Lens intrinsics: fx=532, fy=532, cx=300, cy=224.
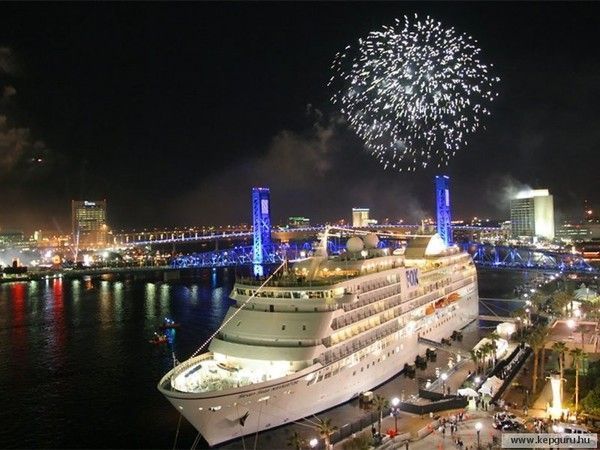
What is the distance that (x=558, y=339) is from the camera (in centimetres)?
3703

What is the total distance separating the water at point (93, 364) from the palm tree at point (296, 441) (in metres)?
5.02

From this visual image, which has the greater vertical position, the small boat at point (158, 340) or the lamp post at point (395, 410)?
the lamp post at point (395, 410)

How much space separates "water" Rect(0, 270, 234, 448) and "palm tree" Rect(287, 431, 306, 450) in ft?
16.3

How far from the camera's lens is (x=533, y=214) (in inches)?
7156

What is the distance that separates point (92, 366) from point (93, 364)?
52 cm

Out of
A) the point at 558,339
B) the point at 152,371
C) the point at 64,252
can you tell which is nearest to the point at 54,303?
the point at 152,371

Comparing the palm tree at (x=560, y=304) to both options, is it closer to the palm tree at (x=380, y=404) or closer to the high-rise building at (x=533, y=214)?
the palm tree at (x=380, y=404)

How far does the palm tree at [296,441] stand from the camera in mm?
19453

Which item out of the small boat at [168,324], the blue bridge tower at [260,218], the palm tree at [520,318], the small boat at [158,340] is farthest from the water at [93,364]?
the blue bridge tower at [260,218]

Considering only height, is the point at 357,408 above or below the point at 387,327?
below

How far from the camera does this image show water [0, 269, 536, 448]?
2514 centimetres

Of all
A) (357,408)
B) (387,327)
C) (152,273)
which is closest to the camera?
(357,408)

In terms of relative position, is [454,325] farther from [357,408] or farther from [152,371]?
[152,371]

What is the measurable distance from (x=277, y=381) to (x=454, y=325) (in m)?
23.7
